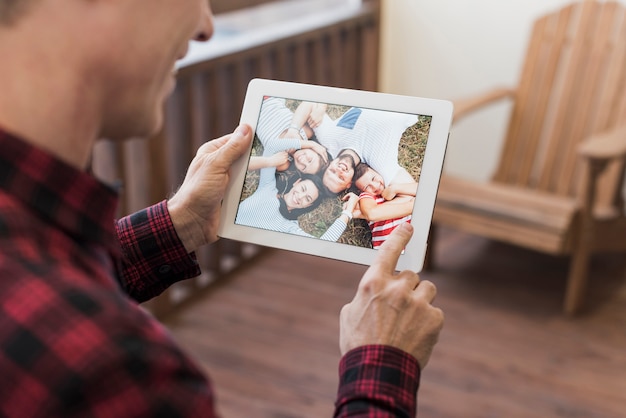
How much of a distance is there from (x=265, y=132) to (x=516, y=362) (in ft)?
5.11

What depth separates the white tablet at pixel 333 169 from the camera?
1.07 meters

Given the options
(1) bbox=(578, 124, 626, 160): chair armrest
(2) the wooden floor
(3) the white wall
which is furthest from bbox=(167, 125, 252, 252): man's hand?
(3) the white wall

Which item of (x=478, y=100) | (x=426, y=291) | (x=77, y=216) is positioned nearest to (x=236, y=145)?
(x=426, y=291)

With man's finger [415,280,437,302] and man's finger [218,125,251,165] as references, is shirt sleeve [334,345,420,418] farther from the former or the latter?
man's finger [218,125,251,165]

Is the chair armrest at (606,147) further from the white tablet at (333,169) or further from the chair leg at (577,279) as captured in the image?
the white tablet at (333,169)

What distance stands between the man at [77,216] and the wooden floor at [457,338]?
1.50m

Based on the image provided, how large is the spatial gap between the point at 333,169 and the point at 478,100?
77.7 inches

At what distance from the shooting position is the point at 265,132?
3.71 ft

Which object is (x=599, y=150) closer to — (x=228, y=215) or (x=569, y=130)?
(x=569, y=130)

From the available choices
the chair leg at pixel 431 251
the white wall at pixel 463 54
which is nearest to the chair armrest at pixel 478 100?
the white wall at pixel 463 54

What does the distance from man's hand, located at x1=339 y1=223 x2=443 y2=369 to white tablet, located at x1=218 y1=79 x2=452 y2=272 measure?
110 millimetres

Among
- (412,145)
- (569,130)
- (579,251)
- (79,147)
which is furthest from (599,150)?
(79,147)

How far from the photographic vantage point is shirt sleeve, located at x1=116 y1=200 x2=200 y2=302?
1.06 meters

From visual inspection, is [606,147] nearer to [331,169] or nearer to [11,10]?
→ [331,169]
